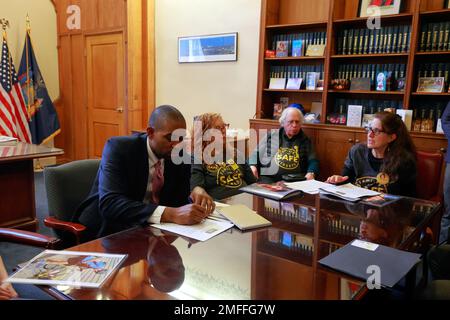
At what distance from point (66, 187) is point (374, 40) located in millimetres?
2963

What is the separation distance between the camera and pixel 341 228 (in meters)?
1.51

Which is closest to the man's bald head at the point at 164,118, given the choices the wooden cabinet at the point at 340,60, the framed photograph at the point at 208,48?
the wooden cabinet at the point at 340,60

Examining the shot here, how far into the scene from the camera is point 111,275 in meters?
1.04

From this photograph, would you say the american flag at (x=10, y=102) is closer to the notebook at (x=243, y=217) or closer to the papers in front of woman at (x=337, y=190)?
the papers in front of woman at (x=337, y=190)

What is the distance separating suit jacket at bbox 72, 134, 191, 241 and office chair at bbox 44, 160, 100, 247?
78 mm

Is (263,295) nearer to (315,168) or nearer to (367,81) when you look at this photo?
(315,168)

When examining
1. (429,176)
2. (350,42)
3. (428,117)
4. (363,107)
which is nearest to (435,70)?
(428,117)

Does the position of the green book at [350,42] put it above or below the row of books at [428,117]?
above

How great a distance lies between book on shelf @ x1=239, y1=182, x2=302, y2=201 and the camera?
197cm

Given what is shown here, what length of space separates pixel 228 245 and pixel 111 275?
426mm

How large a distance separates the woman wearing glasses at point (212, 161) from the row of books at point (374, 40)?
1923mm

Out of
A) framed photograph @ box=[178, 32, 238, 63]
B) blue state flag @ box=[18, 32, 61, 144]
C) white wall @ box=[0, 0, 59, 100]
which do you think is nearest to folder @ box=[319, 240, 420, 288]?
framed photograph @ box=[178, 32, 238, 63]

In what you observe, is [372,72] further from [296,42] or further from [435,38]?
[296,42]

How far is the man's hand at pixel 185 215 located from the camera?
146 centimetres
